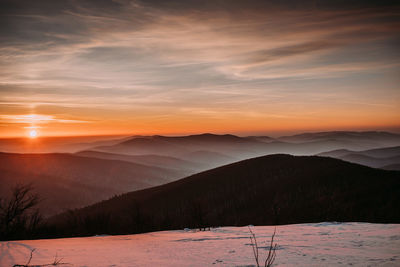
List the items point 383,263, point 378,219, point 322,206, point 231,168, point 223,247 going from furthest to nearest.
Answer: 1. point 231,168
2. point 322,206
3. point 378,219
4. point 223,247
5. point 383,263

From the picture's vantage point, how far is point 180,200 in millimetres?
53688

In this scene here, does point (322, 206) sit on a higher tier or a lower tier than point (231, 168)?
lower

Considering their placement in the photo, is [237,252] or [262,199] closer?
[237,252]

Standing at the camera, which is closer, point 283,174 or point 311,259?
point 311,259

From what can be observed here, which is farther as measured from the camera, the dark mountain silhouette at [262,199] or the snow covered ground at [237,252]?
the dark mountain silhouette at [262,199]

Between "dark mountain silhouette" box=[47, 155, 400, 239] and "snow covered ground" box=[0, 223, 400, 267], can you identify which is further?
"dark mountain silhouette" box=[47, 155, 400, 239]

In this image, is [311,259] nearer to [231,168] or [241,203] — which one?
[241,203]

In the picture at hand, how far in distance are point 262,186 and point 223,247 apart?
1718 inches

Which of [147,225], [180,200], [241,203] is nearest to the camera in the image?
[147,225]

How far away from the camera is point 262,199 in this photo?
143 feet

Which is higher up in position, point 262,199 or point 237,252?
point 237,252

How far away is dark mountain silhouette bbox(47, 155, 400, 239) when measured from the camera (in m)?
21.4

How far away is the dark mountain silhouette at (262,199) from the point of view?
21441 millimetres

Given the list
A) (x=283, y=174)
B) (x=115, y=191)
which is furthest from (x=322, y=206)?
(x=115, y=191)
